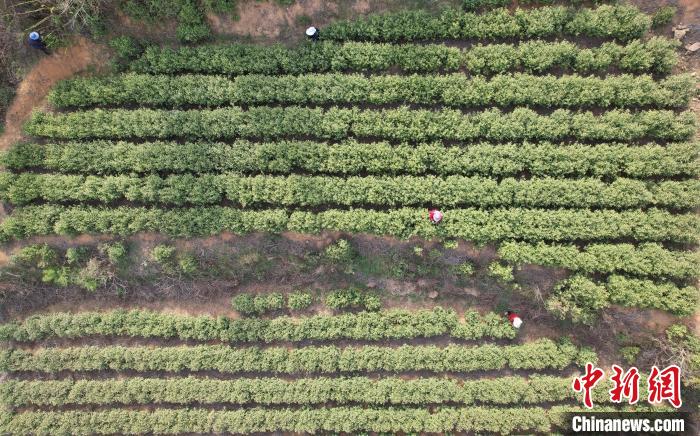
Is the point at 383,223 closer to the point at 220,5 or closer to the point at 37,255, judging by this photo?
the point at 220,5

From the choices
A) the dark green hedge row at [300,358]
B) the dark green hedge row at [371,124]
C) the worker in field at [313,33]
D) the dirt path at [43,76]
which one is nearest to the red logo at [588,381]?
the dark green hedge row at [300,358]

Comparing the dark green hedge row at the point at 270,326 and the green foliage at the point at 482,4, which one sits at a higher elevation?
the green foliage at the point at 482,4

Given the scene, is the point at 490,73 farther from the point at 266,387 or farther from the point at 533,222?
the point at 266,387

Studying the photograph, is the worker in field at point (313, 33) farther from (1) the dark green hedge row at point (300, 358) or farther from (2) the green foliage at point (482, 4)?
(1) the dark green hedge row at point (300, 358)

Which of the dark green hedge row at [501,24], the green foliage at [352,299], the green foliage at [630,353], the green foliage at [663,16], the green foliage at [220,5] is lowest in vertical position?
the green foliage at [630,353]

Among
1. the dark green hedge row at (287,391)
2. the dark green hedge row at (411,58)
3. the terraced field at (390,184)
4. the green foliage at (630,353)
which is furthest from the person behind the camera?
the dark green hedge row at (287,391)

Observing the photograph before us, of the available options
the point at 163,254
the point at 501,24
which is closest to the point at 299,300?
the point at 163,254
